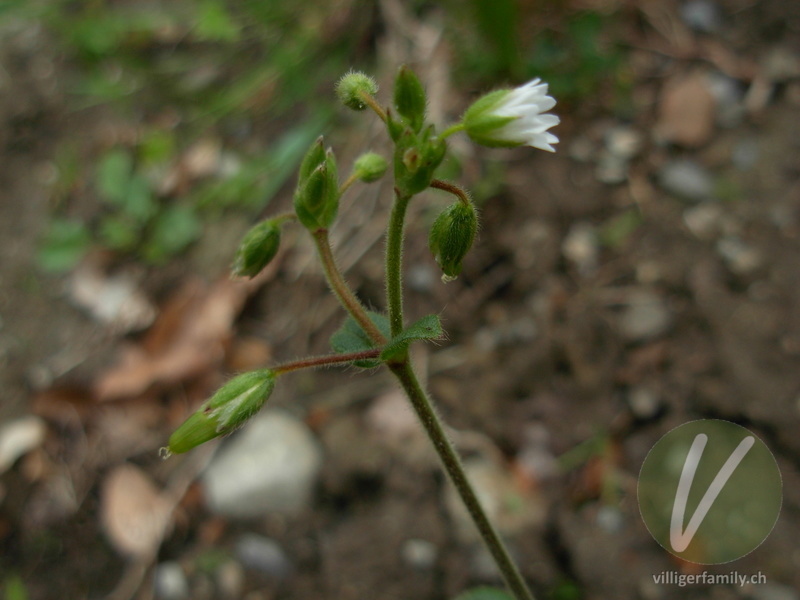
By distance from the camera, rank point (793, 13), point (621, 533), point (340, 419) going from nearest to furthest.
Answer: point (621, 533) < point (340, 419) < point (793, 13)

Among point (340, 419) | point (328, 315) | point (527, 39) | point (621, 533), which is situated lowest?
point (621, 533)

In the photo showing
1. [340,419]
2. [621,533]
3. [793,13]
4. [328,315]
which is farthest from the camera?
[793,13]

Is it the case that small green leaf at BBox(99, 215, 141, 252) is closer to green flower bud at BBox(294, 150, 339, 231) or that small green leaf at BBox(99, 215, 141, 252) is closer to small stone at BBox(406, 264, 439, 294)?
small stone at BBox(406, 264, 439, 294)

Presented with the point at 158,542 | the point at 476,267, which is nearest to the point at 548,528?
the point at 476,267

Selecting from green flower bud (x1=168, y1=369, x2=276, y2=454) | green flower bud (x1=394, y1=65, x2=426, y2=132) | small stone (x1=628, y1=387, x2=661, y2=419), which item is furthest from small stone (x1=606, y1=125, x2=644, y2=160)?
green flower bud (x1=168, y1=369, x2=276, y2=454)

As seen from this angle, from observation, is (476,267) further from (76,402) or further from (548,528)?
(76,402)

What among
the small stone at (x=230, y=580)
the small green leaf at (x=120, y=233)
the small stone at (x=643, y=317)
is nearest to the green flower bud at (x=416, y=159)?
the small stone at (x=643, y=317)
